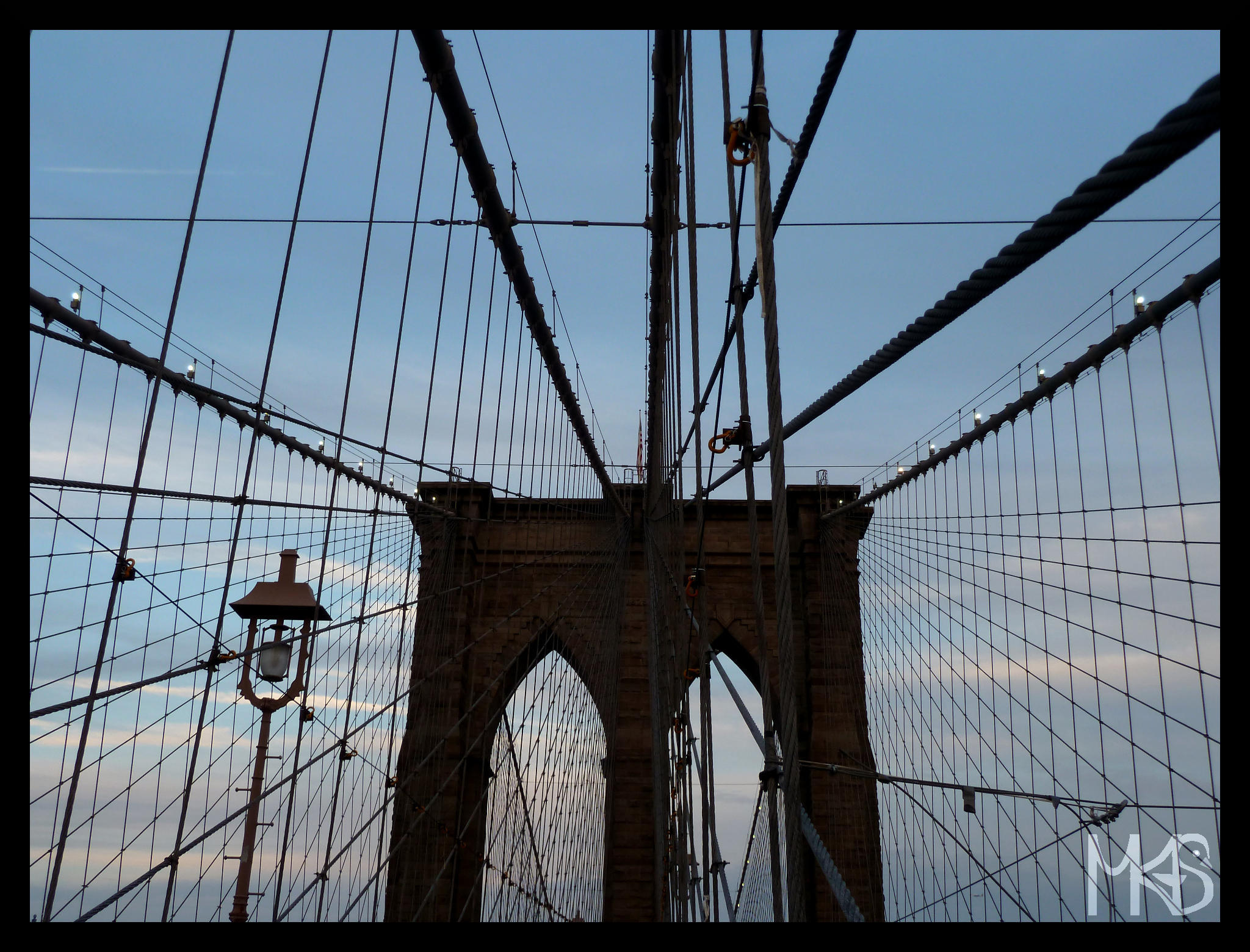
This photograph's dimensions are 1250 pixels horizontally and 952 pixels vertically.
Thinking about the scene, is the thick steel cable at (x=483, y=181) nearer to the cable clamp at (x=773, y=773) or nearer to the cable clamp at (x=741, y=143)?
the cable clamp at (x=741, y=143)

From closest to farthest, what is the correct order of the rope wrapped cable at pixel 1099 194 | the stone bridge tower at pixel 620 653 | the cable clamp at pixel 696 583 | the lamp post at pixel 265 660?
the rope wrapped cable at pixel 1099 194
the cable clamp at pixel 696 583
the lamp post at pixel 265 660
the stone bridge tower at pixel 620 653

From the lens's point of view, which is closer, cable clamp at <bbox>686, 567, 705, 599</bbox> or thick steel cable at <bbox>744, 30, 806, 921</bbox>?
thick steel cable at <bbox>744, 30, 806, 921</bbox>

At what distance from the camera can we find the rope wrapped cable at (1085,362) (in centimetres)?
333

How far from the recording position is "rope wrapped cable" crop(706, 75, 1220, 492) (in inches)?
36.1

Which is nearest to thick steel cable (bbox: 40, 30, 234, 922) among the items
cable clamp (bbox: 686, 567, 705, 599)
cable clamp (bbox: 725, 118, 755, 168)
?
cable clamp (bbox: 725, 118, 755, 168)

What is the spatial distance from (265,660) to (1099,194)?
410cm

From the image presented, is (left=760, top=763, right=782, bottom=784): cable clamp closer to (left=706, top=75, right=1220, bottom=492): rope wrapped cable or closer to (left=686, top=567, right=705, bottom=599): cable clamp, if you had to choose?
(left=706, top=75, right=1220, bottom=492): rope wrapped cable

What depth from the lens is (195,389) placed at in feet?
13.7

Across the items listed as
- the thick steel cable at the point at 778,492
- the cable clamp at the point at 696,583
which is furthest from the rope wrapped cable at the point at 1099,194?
the cable clamp at the point at 696,583

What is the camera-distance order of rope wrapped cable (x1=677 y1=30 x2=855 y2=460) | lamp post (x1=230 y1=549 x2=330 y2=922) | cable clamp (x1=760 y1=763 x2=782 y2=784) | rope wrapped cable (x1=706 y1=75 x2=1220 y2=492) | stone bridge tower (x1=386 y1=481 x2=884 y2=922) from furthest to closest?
stone bridge tower (x1=386 y1=481 x2=884 y2=922) < lamp post (x1=230 y1=549 x2=330 y2=922) < cable clamp (x1=760 y1=763 x2=782 y2=784) < rope wrapped cable (x1=677 y1=30 x2=855 y2=460) < rope wrapped cable (x1=706 y1=75 x2=1220 y2=492)

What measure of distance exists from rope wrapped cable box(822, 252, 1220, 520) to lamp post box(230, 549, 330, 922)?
12.8 ft

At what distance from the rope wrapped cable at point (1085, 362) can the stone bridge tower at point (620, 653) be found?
334 cm
